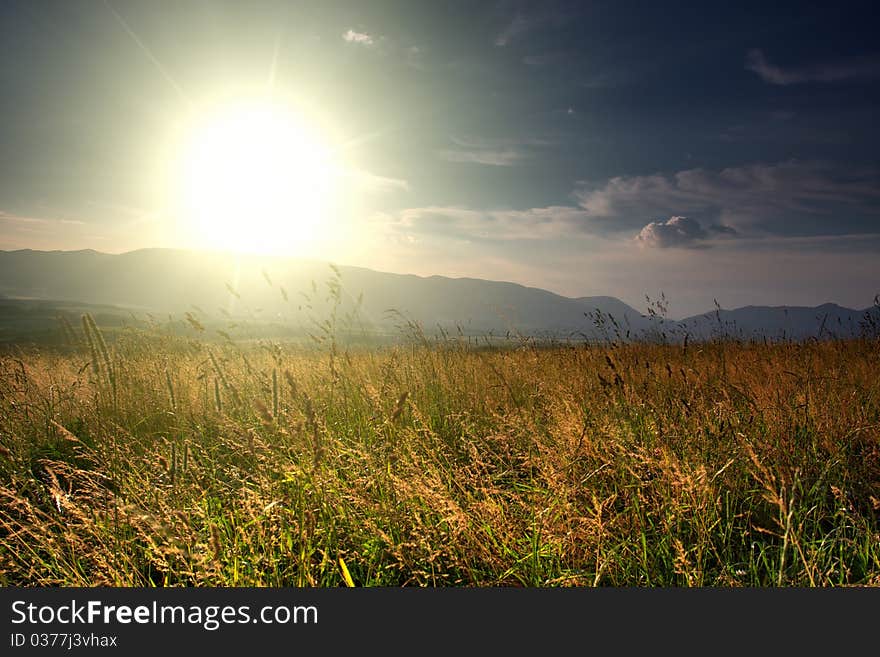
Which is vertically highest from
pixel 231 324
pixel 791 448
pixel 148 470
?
pixel 231 324

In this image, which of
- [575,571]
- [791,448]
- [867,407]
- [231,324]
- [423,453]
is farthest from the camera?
Answer: [231,324]

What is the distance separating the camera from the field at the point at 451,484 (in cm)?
201

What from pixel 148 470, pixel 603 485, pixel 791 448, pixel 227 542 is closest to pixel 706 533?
pixel 603 485

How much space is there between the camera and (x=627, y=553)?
7.06ft

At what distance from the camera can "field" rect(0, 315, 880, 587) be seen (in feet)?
6.58

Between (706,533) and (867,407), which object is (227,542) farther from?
(867,407)

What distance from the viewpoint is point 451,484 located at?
9.99ft

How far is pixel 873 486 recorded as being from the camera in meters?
2.62

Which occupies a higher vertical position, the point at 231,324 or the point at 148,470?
the point at 231,324

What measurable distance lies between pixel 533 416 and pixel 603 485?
1.13 metres

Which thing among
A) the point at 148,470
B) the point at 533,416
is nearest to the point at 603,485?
Answer: the point at 533,416

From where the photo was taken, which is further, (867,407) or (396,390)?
(396,390)

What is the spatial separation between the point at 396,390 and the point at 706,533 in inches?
111

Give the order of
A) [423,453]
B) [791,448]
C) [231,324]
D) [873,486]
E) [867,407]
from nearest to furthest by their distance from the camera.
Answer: [873,486]
[791,448]
[423,453]
[867,407]
[231,324]
